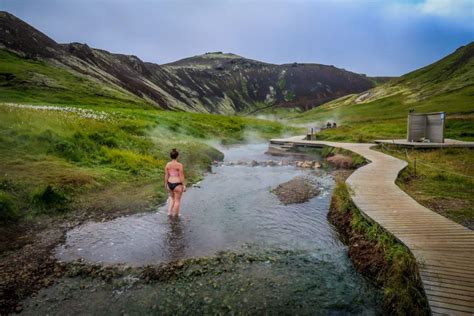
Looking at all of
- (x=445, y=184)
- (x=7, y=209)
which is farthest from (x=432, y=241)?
(x=7, y=209)

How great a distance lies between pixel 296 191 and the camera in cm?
1875

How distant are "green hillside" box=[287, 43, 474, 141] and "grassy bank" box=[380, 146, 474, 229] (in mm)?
19568

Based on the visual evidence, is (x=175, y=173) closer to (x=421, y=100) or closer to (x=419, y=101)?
(x=419, y=101)

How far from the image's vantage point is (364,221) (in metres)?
11.4

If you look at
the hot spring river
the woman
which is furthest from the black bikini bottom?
the hot spring river

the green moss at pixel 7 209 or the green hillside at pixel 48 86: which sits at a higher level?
the green hillside at pixel 48 86

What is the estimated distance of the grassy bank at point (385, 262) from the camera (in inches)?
279

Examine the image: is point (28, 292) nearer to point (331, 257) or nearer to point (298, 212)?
point (331, 257)

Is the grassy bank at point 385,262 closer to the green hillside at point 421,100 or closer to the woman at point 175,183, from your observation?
the woman at point 175,183

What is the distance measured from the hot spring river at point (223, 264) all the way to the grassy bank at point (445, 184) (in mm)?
4595

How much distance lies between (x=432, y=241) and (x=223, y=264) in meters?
5.86

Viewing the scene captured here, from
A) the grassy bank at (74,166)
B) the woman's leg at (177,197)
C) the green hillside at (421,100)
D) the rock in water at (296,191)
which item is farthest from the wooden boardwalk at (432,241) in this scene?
the green hillside at (421,100)

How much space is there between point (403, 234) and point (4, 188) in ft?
47.8

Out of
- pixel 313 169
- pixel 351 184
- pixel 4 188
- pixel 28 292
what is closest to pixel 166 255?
pixel 28 292
